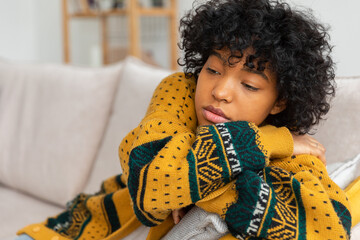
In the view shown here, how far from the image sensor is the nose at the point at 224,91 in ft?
2.68

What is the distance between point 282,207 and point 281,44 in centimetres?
33

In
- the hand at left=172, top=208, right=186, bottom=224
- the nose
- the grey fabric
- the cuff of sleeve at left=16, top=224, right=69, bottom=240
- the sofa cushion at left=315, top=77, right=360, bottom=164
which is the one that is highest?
the nose

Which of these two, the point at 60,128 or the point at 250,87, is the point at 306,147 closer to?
the point at 250,87

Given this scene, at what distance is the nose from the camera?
816 millimetres

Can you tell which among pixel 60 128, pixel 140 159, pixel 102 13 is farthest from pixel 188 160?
pixel 102 13

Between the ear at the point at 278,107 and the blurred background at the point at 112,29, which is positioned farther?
the blurred background at the point at 112,29

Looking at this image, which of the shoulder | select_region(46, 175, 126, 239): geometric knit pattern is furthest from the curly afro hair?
select_region(46, 175, 126, 239): geometric knit pattern

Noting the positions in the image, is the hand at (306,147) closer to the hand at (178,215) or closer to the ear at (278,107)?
the ear at (278,107)

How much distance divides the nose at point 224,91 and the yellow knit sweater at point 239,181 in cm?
7

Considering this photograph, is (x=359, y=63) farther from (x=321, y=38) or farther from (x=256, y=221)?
(x=256, y=221)

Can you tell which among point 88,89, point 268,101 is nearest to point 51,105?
point 88,89

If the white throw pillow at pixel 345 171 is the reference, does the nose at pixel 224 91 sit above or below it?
above

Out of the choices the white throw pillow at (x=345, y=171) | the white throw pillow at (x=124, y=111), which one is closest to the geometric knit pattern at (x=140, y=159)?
the white throw pillow at (x=345, y=171)

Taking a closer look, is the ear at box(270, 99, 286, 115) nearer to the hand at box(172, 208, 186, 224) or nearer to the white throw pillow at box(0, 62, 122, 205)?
the hand at box(172, 208, 186, 224)
